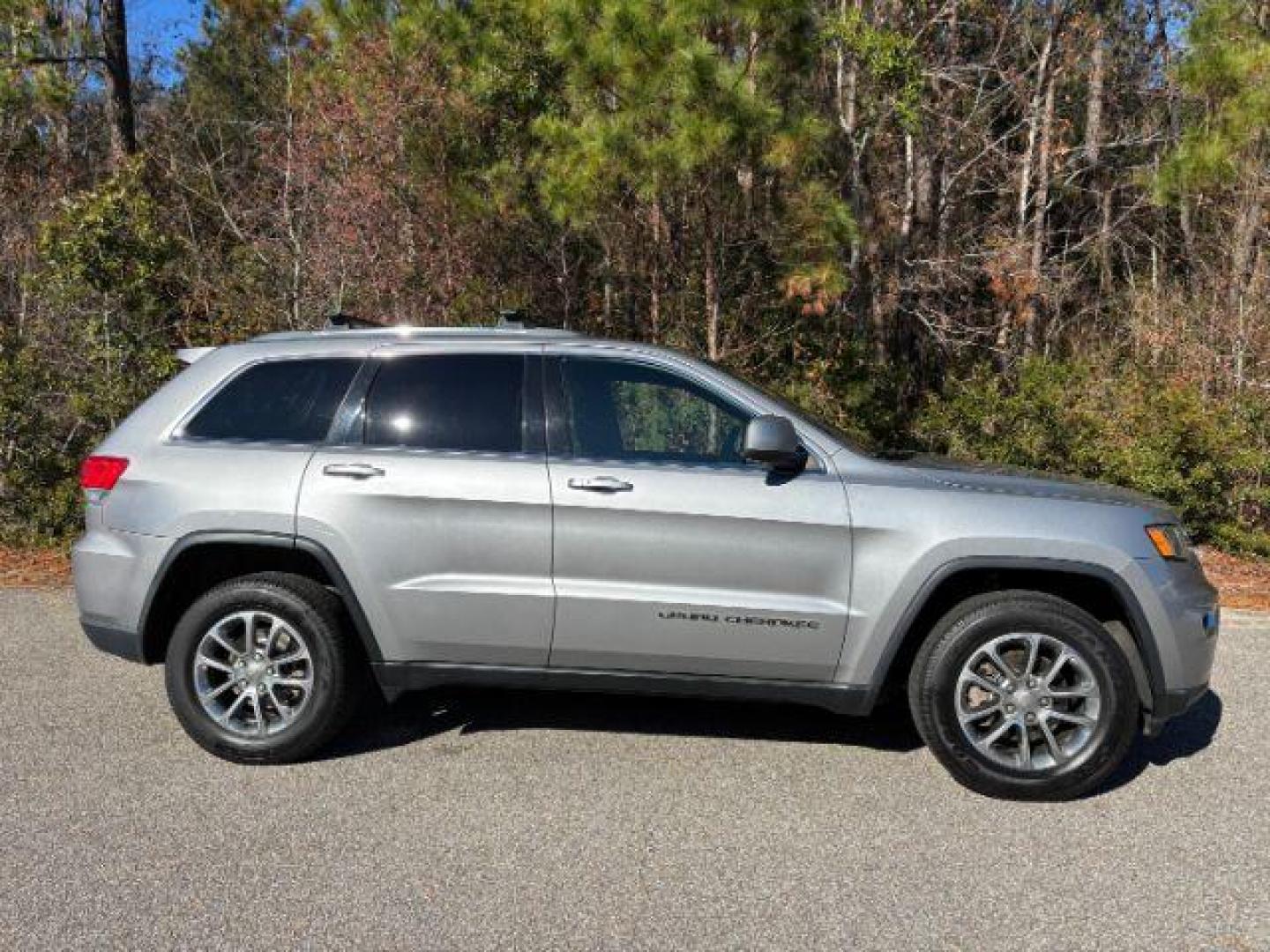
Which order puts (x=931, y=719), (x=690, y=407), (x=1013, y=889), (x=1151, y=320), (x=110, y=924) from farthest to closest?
(x=1151, y=320), (x=690, y=407), (x=931, y=719), (x=1013, y=889), (x=110, y=924)

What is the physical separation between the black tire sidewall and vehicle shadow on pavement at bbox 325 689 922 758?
23cm

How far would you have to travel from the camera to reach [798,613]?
4.37 m

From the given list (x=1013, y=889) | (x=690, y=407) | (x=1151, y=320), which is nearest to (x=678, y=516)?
(x=690, y=407)

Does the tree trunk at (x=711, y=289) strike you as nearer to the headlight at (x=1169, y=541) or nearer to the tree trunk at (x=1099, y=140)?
the headlight at (x=1169, y=541)

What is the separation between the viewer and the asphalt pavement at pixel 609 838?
338cm

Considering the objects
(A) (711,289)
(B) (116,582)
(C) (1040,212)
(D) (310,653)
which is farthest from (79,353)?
(C) (1040,212)

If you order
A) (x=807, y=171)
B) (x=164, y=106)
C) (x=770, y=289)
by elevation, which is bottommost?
(x=770, y=289)

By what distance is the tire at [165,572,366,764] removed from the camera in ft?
15.1

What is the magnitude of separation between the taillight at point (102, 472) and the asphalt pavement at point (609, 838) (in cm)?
112

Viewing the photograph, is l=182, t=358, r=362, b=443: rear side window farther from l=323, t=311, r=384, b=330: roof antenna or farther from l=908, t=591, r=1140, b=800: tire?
l=908, t=591, r=1140, b=800: tire

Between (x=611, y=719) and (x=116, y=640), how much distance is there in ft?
7.25

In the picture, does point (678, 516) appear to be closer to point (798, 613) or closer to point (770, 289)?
point (798, 613)

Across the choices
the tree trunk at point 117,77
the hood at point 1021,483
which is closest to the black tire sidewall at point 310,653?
the hood at point 1021,483

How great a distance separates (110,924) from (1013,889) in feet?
9.32
